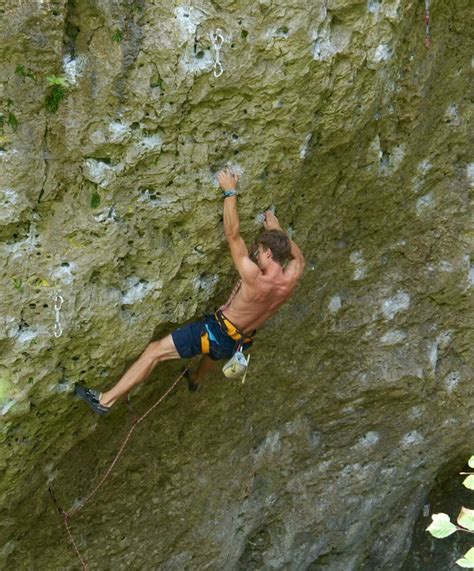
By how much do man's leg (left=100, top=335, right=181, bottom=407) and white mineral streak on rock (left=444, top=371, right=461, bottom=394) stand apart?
2897mm

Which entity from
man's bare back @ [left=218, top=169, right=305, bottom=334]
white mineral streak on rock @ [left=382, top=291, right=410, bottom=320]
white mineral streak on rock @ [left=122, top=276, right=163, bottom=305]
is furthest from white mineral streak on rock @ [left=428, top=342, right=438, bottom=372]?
white mineral streak on rock @ [left=122, top=276, right=163, bottom=305]

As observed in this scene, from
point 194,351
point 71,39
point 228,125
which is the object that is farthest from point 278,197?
point 71,39

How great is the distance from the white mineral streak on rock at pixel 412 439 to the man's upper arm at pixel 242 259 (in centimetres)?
304

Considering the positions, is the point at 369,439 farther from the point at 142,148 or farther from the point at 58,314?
the point at 142,148

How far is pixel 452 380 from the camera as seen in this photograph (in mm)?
6922

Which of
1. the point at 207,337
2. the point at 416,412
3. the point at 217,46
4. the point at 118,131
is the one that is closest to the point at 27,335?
the point at 207,337

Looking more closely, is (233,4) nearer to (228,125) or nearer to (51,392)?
(228,125)

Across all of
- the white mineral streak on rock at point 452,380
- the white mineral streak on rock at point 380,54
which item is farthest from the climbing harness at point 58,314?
the white mineral streak on rock at point 452,380

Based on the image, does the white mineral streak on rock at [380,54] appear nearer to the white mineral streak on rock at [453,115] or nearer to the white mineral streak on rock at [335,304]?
the white mineral streak on rock at [453,115]

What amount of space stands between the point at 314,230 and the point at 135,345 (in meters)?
1.53

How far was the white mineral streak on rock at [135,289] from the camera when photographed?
4711 mm

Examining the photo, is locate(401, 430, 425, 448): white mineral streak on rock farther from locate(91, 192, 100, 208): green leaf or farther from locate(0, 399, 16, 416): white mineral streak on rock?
locate(91, 192, 100, 208): green leaf

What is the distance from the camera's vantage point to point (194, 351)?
197 inches

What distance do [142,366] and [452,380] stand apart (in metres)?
3.10
